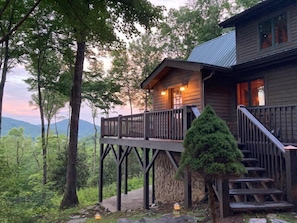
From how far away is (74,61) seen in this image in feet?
41.3

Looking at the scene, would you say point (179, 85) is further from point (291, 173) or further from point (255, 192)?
point (291, 173)

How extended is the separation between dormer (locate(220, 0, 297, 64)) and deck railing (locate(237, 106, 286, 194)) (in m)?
3.00

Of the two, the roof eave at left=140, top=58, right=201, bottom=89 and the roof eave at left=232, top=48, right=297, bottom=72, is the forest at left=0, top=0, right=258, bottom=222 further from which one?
the roof eave at left=232, top=48, right=297, bottom=72

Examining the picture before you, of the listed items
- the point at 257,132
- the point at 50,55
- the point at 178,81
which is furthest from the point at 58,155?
the point at 257,132

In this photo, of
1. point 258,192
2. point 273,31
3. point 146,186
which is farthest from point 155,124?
point 273,31

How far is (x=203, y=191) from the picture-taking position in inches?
262

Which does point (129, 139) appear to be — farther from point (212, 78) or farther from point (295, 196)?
point (295, 196)

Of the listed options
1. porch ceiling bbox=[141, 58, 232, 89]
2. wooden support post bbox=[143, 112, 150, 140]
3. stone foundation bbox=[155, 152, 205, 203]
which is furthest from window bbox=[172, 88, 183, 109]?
wooden support post bbox=[143, 112, 150, 140]

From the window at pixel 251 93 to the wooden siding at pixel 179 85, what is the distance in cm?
153

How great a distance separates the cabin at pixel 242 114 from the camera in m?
4.94

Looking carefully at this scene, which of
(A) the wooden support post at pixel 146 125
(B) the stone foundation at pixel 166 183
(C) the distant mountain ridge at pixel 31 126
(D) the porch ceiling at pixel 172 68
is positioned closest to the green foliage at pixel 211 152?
(A) the wooden support post at pixel 146 125

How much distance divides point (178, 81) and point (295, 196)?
5.92 meters

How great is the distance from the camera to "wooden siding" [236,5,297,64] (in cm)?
729

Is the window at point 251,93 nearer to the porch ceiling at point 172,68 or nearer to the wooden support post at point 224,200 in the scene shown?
the porch ceiling at point 172,68
